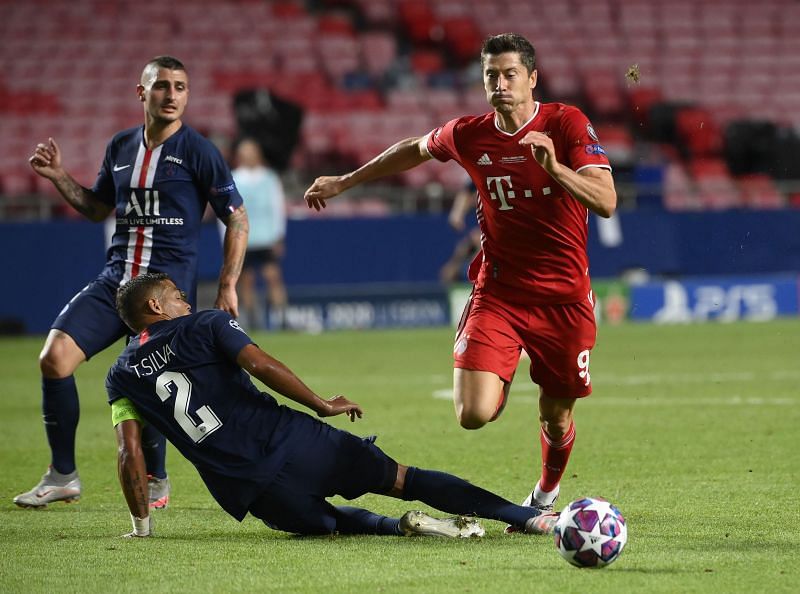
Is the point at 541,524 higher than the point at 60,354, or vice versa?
the point at 60,354

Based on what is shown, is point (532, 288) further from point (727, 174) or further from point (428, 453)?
point (727, 174)

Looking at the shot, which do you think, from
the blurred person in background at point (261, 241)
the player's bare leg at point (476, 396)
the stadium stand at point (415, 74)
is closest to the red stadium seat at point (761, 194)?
the stadium stand at point (415, 74)

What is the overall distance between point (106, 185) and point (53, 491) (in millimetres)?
1560

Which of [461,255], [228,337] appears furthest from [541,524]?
[461,255]

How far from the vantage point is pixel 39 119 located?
20734 millimetres

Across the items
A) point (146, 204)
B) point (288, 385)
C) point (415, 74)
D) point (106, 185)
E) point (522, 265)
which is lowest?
point (288, 385)

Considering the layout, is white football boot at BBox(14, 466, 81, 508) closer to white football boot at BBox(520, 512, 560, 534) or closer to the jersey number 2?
the jersey number 2

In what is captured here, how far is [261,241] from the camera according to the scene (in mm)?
16625

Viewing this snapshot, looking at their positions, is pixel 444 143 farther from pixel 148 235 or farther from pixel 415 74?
pixel 415 74

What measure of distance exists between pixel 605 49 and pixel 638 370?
44.9 feet

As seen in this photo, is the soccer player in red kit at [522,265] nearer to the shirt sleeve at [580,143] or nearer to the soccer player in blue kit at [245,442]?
the shirt sleeve at [580,143]

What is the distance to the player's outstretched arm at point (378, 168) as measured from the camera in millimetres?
6174

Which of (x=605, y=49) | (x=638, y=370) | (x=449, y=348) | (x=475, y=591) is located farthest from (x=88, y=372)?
(x=605, y=49)

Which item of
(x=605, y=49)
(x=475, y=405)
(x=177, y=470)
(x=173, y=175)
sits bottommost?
(x=177, y=470)
